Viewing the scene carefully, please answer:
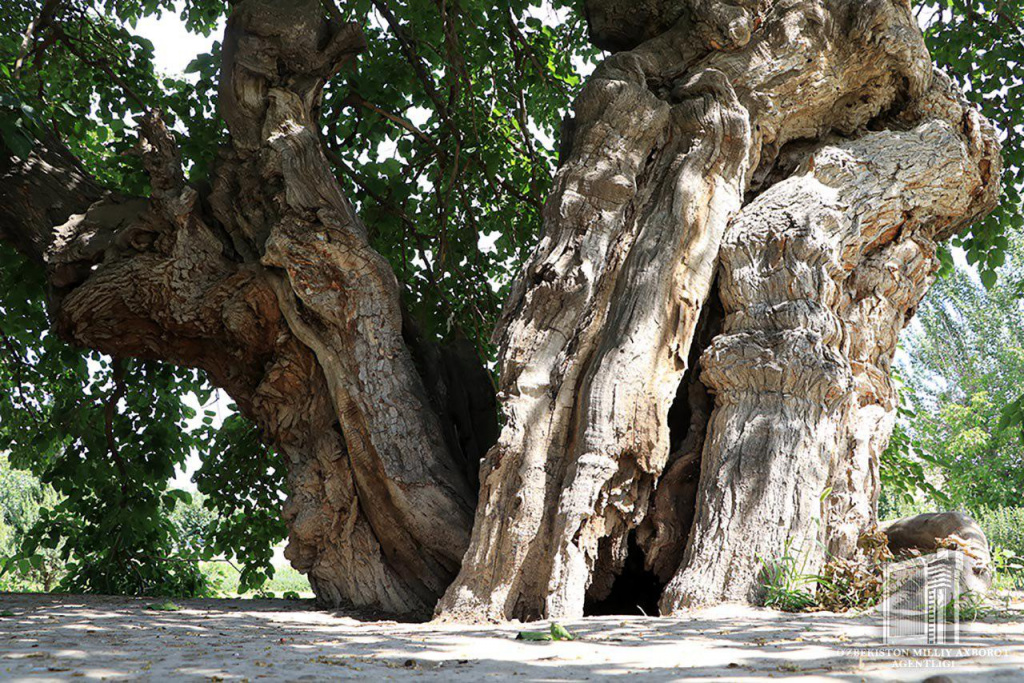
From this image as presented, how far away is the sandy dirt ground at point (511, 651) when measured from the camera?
247 cm

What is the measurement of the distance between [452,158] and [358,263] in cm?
303

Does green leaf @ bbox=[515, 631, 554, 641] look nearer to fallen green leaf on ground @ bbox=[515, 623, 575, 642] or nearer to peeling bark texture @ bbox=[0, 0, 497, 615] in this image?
fallen green leaf on ground @ bbox=[515, 623, 575, 642]

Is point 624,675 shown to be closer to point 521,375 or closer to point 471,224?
point 521,375

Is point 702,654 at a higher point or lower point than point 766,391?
lower

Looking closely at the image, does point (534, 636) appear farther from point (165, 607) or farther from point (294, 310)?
point (294, 310)

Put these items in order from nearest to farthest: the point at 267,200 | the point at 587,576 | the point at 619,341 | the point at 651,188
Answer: the point at 587,576, the point at 619,341, the point at 651,188, the point at 267,200

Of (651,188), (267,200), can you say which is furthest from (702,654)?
(267,200)

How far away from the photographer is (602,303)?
15.4 feet

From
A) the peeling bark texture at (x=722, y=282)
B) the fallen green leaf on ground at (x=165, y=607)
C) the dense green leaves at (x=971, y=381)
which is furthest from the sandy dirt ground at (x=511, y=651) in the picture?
the dense green leaves at (x=971, y=381)

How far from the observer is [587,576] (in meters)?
4.17

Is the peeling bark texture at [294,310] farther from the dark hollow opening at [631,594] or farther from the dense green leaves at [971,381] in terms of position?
the dense green leaves at [971,381]
